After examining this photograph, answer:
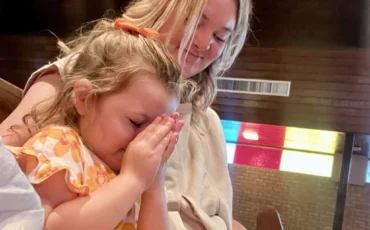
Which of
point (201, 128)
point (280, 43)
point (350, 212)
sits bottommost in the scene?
point (350, 212)

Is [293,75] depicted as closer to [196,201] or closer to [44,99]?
[196,201]

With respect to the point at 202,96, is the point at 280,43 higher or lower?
higher

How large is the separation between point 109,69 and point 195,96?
31cm

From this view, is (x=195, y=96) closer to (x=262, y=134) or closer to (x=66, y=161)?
(x=66, y=161)

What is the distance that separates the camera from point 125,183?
1.52 ft

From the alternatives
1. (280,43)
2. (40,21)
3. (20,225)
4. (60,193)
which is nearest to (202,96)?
(60,193)

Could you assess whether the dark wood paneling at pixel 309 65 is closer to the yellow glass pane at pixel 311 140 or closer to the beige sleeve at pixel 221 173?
the yellow glass pane at pixel 311 140

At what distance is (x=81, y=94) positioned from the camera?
20.6 inches

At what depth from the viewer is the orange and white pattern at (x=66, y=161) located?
44 cm

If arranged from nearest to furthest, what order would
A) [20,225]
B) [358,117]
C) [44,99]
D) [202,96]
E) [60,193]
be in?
[20,225] < [60,193] < [44,99] < [202,96] < [358,117]

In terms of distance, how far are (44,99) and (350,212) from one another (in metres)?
1.21

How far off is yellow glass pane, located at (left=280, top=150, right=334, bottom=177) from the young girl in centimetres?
110

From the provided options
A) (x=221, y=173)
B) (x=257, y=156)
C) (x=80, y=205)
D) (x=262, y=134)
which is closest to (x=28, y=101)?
(x=80, y=205)

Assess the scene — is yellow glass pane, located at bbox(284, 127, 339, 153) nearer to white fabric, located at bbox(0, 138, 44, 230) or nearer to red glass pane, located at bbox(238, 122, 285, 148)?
red glass pane, located at bbox(238, 122, 285, 148)
